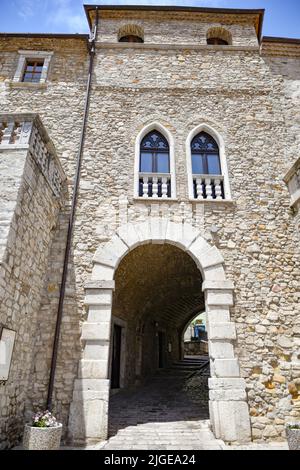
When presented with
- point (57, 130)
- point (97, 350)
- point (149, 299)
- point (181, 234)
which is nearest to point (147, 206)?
point (181, 234)

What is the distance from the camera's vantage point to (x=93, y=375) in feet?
16.3

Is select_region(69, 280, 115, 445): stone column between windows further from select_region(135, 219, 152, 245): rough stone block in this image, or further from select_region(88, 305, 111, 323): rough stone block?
select_region(135, 219, 152, 245): rough stone block

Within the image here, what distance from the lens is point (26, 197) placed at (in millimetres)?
4711

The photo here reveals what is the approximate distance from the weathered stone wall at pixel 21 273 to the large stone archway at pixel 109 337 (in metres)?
0.88

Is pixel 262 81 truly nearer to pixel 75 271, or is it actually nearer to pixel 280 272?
pixel 280 272

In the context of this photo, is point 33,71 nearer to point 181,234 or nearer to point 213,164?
point 213,164

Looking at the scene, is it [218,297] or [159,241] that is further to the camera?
[159,241]

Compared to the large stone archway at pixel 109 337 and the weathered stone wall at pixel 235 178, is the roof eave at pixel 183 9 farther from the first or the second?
the large stone archway at pixel 109 337

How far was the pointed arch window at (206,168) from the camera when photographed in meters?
6.63

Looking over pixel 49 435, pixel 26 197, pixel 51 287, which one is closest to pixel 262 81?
pixel 26 197

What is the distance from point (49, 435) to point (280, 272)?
190 inches

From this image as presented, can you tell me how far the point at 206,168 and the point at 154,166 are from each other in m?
1.25

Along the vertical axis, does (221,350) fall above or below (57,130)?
below

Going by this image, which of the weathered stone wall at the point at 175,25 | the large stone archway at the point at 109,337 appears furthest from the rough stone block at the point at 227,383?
the weathered stone wall at the point at 175,25
